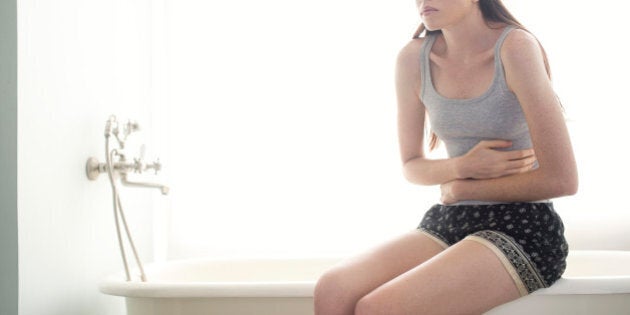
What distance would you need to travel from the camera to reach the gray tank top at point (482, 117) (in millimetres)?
1605

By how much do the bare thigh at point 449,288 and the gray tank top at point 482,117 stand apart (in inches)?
13.9

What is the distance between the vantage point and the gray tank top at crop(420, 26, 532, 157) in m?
1.61

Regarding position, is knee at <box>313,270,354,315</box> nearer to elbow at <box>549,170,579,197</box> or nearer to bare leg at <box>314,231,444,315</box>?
bare leg at <box>314,231,444,315</box>

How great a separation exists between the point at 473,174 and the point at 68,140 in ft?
3.99

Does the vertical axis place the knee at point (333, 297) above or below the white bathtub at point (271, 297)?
above

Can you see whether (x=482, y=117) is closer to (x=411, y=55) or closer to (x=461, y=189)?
(x=461, y=189)

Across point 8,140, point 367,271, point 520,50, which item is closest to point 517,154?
point 520,50

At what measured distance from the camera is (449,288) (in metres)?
1.37

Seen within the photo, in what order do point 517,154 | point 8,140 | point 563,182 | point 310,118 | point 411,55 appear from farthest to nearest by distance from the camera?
point 310,118 → point 411,55 → point 8,140 → point 517,154 → point 563,182

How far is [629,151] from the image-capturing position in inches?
106

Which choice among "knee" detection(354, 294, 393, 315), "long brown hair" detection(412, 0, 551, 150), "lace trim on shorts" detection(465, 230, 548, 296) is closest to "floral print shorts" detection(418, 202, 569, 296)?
"lace trim on shorts" detection(465, 230, 548, 296)

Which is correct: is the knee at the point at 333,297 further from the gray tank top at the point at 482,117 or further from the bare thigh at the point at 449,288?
the gray tank top at the point at 482,117

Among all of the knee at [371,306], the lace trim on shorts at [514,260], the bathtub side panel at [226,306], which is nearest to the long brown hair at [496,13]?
the lace trim on shorts at [514,260]

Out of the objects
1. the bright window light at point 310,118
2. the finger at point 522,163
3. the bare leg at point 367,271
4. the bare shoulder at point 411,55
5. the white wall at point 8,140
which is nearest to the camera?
the bare leg at point 367,271
